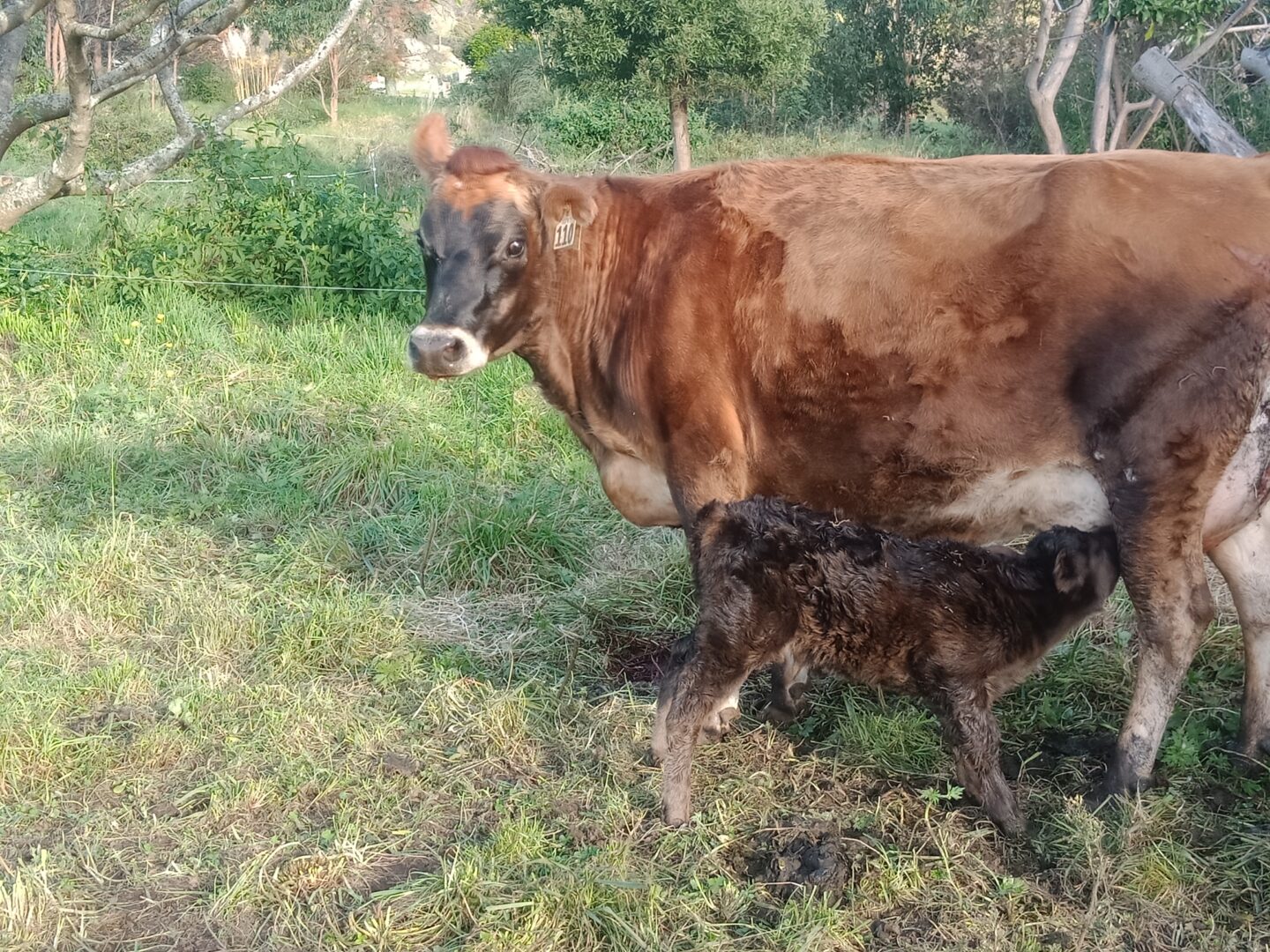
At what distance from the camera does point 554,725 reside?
440 centimetres

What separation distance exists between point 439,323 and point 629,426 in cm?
87

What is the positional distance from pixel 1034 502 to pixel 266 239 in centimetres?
709

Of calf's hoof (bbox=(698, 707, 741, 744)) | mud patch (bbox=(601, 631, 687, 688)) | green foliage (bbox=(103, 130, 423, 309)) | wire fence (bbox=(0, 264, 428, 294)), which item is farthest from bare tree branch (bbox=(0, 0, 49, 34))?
calf's hoof (bbox=(698, 707, 741, 744))

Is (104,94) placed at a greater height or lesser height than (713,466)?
lesser

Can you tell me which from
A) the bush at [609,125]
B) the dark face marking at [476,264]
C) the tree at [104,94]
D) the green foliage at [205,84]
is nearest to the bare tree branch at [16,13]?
the tree at [104,94]

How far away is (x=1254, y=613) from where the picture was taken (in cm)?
403

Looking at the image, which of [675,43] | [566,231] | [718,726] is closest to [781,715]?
[718,726]

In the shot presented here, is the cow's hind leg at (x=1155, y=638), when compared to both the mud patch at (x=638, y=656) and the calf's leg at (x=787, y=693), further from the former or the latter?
the mud patch at (x=638, y=656)

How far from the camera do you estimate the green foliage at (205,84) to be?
1130 inches

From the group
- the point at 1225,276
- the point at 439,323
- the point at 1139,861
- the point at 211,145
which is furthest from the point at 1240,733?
the point at 211,145

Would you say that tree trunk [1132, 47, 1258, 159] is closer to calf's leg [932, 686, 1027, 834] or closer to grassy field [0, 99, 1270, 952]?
grassy field [0, 99, 1270, 952]

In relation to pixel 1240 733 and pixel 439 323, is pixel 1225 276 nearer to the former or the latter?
pixel 1240 733

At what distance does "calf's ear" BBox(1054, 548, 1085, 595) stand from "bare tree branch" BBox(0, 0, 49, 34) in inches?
317

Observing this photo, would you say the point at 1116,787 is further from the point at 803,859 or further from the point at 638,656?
the point at 638,656
